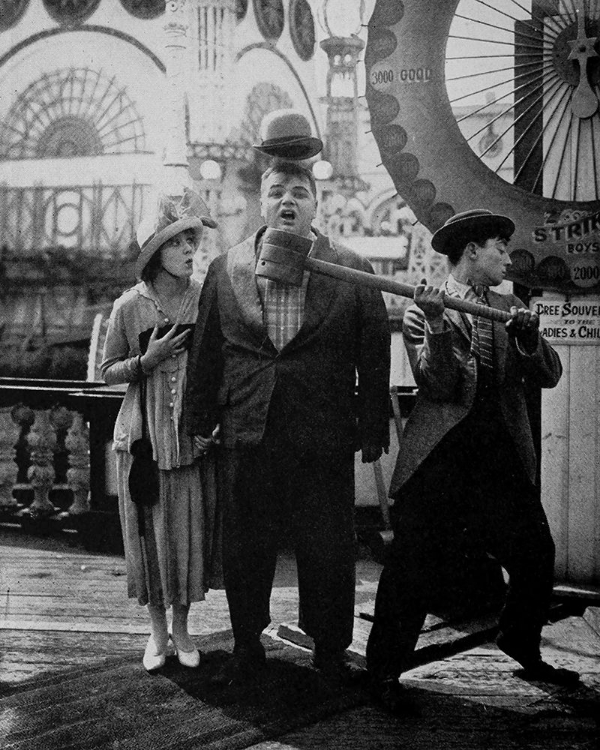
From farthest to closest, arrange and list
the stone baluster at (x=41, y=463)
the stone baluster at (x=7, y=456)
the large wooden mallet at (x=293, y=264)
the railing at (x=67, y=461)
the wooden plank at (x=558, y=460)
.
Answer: the stone baluster at (x=7, y=456)
the stone baluster at (x=41, y=463)
the railing at (x=67, y=461)
the wooden plank at (x=558, y=460)
the large wooden mallet at (x=293, y=264)

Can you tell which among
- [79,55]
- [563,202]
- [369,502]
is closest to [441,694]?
[563,202]

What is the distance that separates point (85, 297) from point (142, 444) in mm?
5825

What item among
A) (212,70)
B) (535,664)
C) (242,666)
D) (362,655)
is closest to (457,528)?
(535,664)

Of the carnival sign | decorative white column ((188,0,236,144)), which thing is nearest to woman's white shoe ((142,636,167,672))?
the carnival sign

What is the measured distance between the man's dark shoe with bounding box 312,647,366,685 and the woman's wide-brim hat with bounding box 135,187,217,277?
1737mm

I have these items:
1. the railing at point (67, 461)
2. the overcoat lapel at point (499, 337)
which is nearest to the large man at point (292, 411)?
the overcoat lapel at point (499, 337)

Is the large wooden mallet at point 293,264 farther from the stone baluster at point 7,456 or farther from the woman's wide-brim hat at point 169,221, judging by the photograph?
the stone baluster at point 7,456

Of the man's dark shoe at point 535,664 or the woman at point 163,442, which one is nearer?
the man's dark shoe at point 535,664

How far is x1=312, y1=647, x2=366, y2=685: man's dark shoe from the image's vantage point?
3742 mm

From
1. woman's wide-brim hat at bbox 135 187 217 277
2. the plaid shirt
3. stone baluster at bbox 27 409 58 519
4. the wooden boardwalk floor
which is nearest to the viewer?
the wooden boardwalk floor

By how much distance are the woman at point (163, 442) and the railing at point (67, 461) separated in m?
2.31

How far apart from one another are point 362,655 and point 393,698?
589 mm

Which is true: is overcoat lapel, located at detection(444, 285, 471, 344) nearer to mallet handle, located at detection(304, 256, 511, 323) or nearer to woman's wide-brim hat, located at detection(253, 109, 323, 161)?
mallet handle, located at detection(304, 256, 511, 323)

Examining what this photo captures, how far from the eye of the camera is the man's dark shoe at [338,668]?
3742 millimetres
